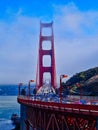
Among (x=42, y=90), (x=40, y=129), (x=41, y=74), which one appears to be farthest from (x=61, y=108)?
(x=41, y=74)

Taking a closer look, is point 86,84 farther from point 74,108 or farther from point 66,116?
point 74,108

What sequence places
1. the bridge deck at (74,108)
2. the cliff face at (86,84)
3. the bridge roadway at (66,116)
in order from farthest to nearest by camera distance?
the cliff face at (86,84)
the bridge roadway at (66,116)
the bridge deck at (74,108)

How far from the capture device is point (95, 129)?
32.6m

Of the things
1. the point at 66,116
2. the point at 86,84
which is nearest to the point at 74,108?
the point at 66,116

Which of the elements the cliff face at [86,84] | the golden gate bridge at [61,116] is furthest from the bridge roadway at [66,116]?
the cliff face at [86,84]

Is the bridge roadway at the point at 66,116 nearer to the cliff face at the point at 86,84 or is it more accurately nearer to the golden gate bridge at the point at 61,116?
the golden gate bridge at the point at 61,116

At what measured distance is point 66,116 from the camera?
37.3 meters

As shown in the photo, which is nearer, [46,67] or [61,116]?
[61,116]

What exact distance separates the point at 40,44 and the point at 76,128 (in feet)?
220

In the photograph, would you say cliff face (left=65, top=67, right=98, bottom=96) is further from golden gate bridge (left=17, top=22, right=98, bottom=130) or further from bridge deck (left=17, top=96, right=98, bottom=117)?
bridge deck (left=17, top=96, right=98, bottom=117)

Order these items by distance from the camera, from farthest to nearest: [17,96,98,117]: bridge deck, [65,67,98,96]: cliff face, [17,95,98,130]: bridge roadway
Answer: [65,67,98,96]: cliff face
[17,95,98,130]: bridge roadway
[17,96,98,117]: bridge deck

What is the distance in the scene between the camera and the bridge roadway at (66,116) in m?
32.8

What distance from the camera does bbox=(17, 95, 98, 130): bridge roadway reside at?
32.8m

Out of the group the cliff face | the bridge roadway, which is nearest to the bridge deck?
the bridge roadway
